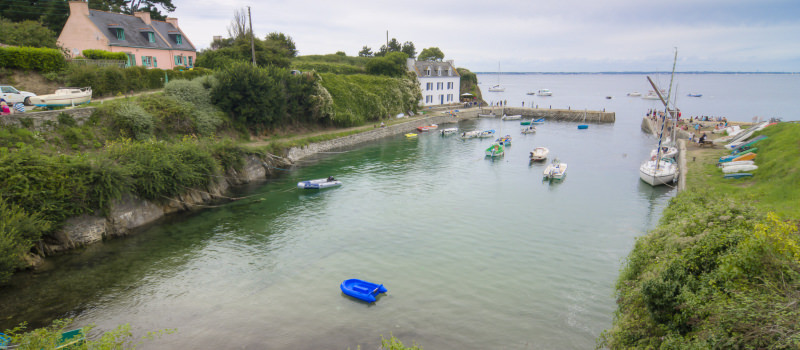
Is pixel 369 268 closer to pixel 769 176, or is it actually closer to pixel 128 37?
pixel 769 176

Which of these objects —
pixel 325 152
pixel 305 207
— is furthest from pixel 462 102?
pixel 305 207

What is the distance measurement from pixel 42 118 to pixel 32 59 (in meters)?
11.1

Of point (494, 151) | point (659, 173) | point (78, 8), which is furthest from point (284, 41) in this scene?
point (659, 173)

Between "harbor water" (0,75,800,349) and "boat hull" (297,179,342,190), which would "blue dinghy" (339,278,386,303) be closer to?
"harbor water" (0,75,800,349)

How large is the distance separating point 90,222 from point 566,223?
1237 inches

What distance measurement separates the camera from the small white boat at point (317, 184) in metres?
36.4

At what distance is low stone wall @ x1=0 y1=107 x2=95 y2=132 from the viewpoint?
28094mm

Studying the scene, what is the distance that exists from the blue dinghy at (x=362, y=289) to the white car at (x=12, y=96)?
100 feet

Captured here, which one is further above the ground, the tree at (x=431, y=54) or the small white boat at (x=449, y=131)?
the tree at (x=431, y=54)

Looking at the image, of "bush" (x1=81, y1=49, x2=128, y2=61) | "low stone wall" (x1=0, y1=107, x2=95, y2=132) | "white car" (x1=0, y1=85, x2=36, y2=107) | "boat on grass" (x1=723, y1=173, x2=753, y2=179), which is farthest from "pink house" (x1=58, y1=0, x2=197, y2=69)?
"boat on grass" (x1=723, y1=173, x2=753, y2=179)

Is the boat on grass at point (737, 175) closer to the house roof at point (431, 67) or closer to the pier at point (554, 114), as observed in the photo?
the pier at point (554, 114)

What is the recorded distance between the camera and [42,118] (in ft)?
97.2

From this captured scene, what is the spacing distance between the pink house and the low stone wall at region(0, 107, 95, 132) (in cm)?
1897

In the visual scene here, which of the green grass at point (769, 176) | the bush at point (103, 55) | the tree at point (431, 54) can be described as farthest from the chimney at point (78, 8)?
the tree at point (431, 54)
